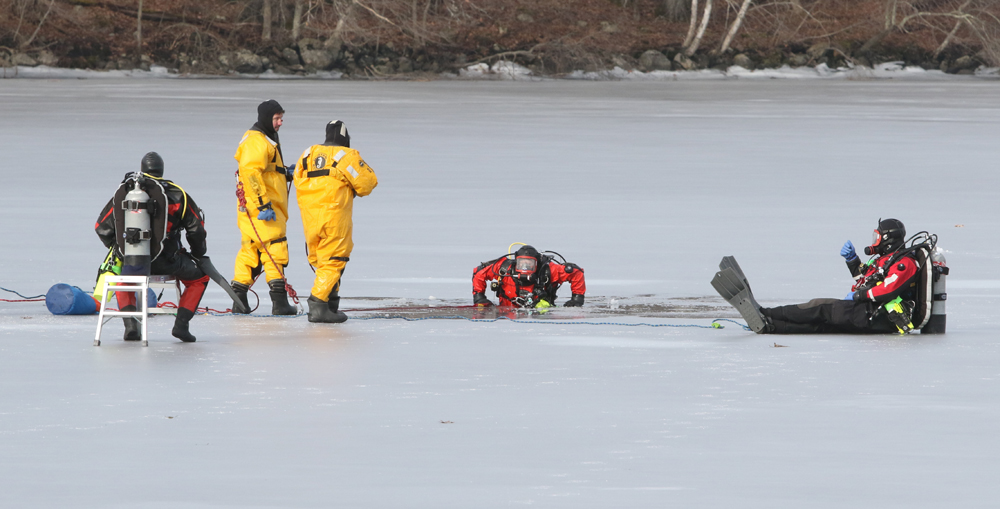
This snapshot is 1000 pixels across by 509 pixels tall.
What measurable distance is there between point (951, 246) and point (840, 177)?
5.88 m

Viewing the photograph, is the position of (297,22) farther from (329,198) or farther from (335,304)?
(329,198)

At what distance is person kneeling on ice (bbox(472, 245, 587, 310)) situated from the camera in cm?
905

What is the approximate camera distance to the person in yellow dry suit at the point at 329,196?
26.0 feet

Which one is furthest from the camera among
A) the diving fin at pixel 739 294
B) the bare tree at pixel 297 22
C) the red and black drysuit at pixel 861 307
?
the bare tree at pixel 297 22

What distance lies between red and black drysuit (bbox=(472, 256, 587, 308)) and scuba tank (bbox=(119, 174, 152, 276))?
2637 millimetres

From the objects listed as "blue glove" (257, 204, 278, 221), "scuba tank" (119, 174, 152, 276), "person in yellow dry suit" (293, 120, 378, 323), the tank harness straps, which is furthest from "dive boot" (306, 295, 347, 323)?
the tank harness straps

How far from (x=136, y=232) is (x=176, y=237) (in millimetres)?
358

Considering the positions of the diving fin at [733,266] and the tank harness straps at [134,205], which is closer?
the tank harness straps at [134,205]

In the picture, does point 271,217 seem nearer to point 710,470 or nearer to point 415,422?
point 415,422

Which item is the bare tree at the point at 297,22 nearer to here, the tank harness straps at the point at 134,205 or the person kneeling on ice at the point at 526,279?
the person kneeling on ice at the point at 526,279

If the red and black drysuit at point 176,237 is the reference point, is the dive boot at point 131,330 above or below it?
below

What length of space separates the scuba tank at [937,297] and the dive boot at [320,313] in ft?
10.6

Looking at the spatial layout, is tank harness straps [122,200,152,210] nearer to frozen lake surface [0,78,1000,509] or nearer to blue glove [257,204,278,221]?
frozen lake surface [0,78,1000,509]

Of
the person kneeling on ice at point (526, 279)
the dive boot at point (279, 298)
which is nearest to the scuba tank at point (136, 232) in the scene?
the dive boot at point (279, 298)
